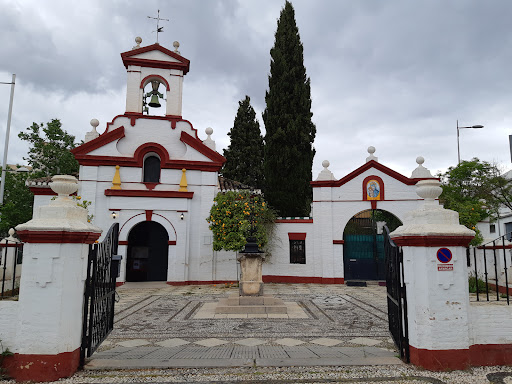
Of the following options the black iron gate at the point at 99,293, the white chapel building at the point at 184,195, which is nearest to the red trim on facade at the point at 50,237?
the black iron gate at the point at 99,293

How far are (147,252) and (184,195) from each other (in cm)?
374

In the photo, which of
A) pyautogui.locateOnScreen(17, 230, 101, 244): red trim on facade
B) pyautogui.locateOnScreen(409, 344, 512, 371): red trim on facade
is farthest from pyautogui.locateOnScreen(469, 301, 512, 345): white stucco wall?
pyautogui.locateOnScreen(17, 230, 101, 244): red trim on facade

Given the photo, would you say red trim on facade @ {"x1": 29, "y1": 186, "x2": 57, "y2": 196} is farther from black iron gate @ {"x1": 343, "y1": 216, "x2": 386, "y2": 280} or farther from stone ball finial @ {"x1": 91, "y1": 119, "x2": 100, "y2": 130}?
black iron gate @ {"x1": 343, "y1": 216, "x2": 386, "y2": 280}

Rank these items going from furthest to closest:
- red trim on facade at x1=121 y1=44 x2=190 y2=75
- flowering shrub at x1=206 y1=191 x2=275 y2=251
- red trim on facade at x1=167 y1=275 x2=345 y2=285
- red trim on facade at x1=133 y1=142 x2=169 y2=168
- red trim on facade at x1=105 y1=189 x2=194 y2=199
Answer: red trim on facade at x1=121 y1=44 x2=190 y2=75, red trim on facade at x1=133 y1=142 x2=169 y2=168, red trim on facade at x1=167 y1=275 x2=345 y2=285, red trim on facade at x1=105 y1=189 x2=194 y2=199, flowering shrub at x1=206 y1=191 x2=275 y2=251

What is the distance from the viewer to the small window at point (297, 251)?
1603 cm

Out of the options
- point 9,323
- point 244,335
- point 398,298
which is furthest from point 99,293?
point 398,298

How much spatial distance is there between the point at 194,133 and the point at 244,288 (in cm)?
847

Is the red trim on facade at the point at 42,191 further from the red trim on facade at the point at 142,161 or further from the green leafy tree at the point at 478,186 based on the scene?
the green leafy tree at the point at 478,186

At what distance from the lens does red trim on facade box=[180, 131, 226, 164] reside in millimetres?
15562

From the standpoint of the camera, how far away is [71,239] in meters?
4.11

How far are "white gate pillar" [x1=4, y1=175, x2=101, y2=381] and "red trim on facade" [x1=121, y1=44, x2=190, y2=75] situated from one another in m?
13.2

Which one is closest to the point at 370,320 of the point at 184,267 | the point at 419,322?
the point at 419,322

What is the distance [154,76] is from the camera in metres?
15.8

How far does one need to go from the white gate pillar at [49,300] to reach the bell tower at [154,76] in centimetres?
1253
